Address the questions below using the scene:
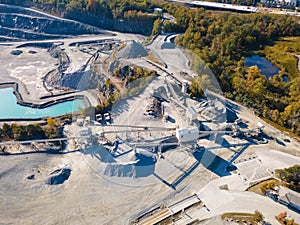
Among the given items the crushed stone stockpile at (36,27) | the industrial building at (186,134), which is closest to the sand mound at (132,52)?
the crushed stone stockpile at (36,27)

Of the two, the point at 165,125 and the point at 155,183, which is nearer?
the point at 155,183

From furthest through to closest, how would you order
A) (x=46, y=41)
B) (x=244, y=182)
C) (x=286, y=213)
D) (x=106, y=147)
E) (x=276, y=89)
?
(x=46, y=41) → (x=276, y=89) → (x=106, y=147) → (x=244, y=182) → (x=286, y=213)

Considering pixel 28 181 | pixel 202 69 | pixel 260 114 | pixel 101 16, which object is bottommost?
pixel 28 181

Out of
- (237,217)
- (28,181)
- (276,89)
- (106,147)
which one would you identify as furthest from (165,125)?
(276,89)

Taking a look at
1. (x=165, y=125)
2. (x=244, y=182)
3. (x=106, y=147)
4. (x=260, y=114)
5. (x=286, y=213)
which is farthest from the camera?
(x=260, y=114)

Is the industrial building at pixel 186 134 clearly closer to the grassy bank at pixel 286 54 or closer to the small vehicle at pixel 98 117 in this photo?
the small vehicle at pixel 98 117

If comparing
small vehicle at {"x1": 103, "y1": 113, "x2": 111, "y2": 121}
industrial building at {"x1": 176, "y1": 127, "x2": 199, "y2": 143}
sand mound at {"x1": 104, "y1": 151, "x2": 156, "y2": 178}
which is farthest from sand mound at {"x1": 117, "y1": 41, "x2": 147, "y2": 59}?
sand mound at {"x1": 104, "y1": 151, "x2": 156, "y2": 178}

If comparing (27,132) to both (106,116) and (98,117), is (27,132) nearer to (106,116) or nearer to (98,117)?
(98,117)

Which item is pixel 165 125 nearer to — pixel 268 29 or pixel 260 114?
pixel 260 114
